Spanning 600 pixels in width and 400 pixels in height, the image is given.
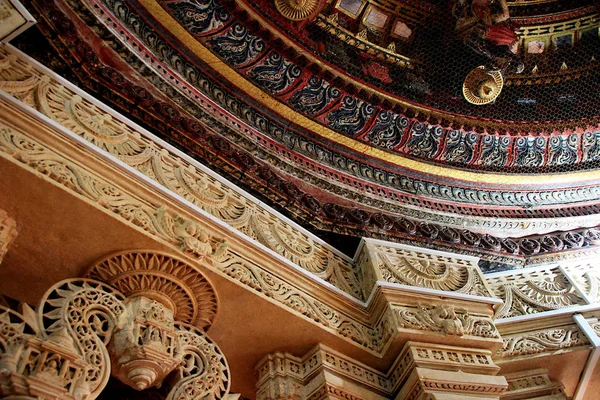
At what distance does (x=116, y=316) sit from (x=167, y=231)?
0.42 m

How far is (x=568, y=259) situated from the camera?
4.19 m

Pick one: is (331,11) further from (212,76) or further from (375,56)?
(212,76)

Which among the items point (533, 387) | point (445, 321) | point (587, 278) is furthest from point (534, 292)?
point (445, 321)

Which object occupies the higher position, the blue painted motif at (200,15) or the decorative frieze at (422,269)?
the blue painted motif at (200,15)

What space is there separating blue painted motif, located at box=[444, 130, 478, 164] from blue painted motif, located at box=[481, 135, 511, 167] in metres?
0.10

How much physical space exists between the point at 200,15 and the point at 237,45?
0.36m

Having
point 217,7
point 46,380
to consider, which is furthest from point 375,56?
point 46,380

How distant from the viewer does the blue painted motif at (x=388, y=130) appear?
527 centimetres

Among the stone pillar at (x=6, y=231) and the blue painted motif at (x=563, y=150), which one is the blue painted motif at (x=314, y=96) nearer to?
the blue painted motif at (x=563, y=150)

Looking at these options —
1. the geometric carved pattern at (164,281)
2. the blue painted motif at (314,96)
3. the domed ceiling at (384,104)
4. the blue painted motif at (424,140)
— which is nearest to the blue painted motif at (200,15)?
the domed ceiling at (384,104)

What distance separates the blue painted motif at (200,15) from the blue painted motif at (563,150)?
303 centimetres

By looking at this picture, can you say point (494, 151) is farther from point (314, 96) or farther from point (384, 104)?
point (314, 96)

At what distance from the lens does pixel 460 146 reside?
550 cm

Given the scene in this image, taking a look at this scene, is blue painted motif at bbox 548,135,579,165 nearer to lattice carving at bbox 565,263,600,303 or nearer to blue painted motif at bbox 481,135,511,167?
blue painted motif at bbox 481,135,511,167
